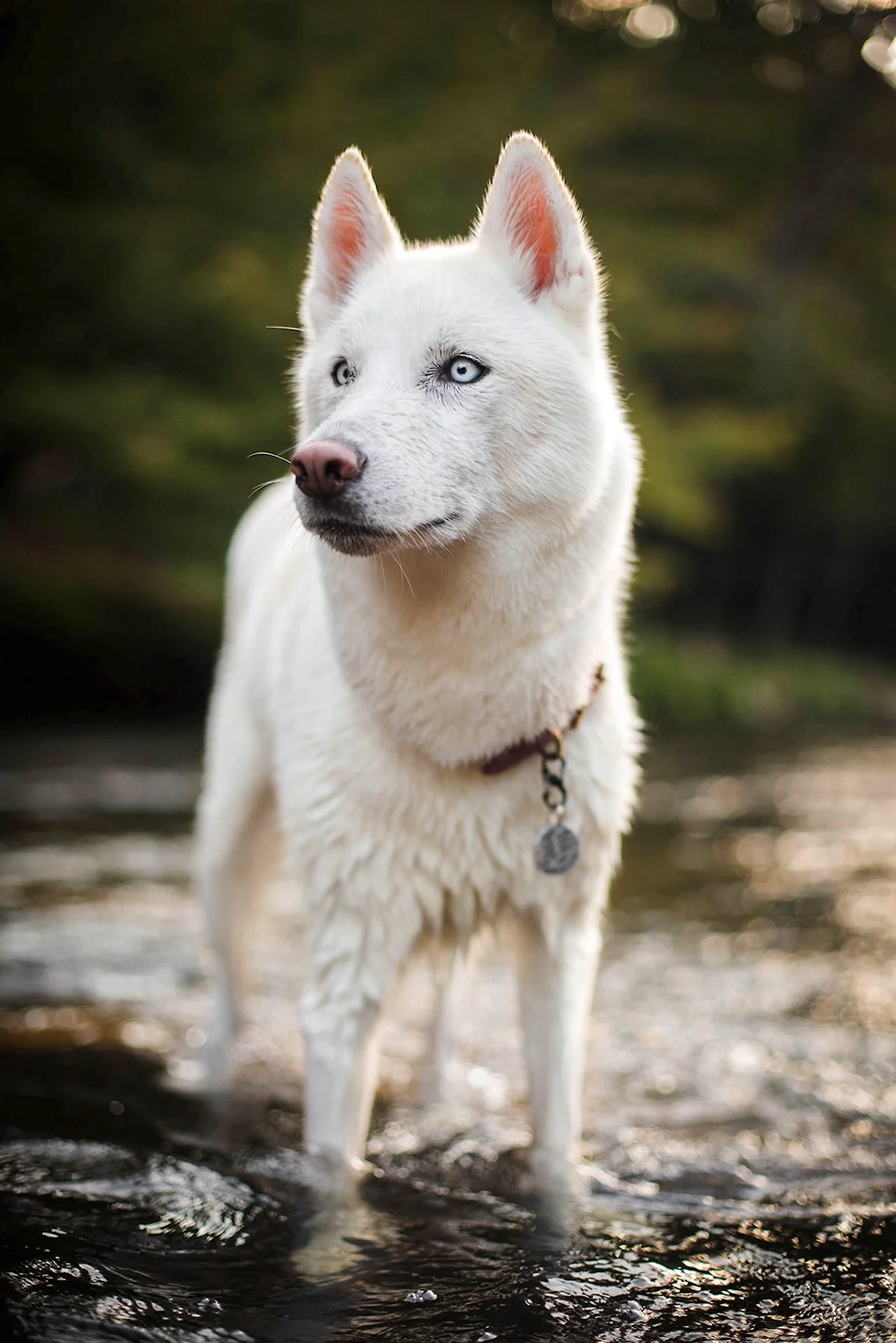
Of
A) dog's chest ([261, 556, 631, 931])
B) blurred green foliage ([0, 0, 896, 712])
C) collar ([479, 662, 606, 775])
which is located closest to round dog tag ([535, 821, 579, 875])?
dog's chest ([261, 556, 631, 931])

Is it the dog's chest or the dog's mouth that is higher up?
the dog's mouth

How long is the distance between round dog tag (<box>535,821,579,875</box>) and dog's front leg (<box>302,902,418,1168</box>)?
0.30 meters

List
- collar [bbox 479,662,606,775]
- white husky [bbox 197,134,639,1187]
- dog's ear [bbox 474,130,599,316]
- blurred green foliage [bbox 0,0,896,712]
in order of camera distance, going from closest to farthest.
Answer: white husky [bbox 197,134,639,1187], dog's ear [bbox 474,130,599,316], collar [bbox 479,662,606,775], blurred green foliage [bbox 0,0,896,712]

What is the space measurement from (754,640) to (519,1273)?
2102 cm

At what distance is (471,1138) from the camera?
9.92ft

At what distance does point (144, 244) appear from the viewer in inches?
443

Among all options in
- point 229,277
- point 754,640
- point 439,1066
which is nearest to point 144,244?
point 229,277

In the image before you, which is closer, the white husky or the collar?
the white husky

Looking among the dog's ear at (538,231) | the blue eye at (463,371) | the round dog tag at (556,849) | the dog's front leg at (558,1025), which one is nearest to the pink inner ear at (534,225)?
the dog's ear at (538,231)

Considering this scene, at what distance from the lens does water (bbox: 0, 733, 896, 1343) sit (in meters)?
2.01

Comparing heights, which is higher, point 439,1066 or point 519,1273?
point 439,1066

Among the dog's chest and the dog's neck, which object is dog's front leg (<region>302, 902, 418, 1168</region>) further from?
the dog's neck

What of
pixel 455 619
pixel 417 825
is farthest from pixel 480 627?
pixel 417 825

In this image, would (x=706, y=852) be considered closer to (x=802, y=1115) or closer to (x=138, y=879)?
(x=138, y=879)
